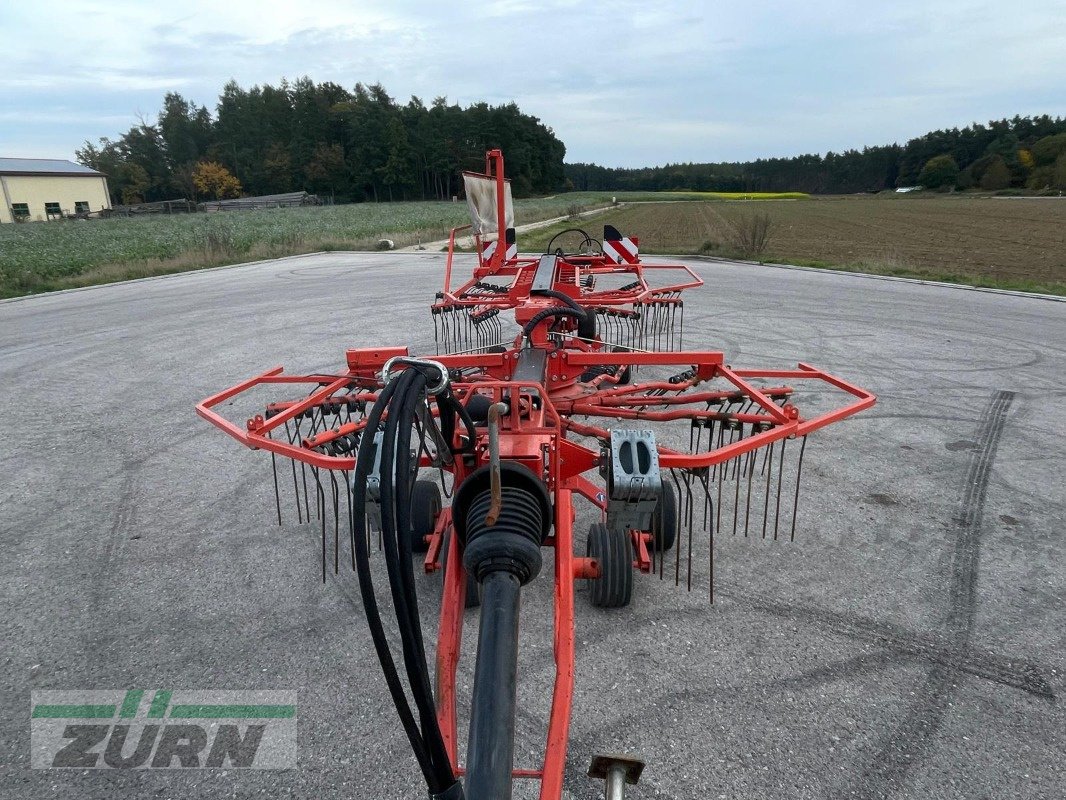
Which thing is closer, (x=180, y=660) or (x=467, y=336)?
(x=180, y=660)

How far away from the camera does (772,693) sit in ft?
8.36

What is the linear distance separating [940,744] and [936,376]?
17.9 feet

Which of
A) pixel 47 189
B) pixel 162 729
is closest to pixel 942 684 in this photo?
pixel 162 729

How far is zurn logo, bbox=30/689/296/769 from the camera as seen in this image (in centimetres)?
232

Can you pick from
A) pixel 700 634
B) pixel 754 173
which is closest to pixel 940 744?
pixel 700 634

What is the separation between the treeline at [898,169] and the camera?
243 ft

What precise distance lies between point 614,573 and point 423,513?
1185mm

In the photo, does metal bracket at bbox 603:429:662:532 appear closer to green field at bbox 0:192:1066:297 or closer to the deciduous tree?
green field at bbox 0:192:1066:297

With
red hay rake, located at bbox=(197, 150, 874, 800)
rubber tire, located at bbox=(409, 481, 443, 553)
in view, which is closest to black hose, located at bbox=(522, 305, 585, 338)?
red hay rake, located at bbox=(197, 150, 874, 800)

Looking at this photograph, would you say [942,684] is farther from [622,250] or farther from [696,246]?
[696,246]

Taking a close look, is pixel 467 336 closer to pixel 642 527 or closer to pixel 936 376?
pixel 936 376

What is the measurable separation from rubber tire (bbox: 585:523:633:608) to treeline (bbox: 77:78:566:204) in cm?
6233

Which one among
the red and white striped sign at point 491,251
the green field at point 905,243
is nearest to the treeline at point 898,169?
the green field at point 905,243

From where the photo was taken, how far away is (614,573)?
3.00 metres
